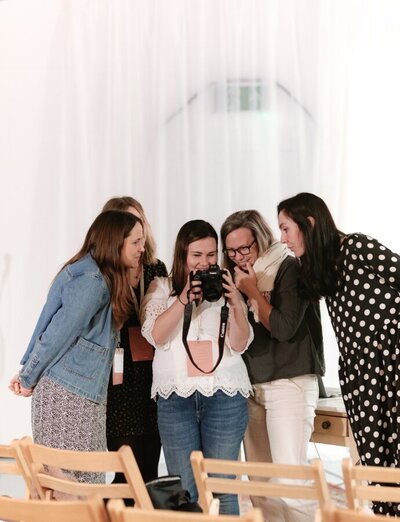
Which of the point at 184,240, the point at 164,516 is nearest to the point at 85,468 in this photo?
the point at 164,516

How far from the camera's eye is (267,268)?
355 centimetres

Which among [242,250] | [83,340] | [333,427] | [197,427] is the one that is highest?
[242,250]

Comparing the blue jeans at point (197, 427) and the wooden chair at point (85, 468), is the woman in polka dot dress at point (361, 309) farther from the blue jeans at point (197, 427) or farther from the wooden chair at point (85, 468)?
the wooden chair at point (85, 468)

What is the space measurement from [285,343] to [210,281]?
18.0 inches

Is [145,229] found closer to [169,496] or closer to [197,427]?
[197,427]

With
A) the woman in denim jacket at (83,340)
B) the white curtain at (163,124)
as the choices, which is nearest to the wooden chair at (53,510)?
the woman in denim jacket at (83,340)

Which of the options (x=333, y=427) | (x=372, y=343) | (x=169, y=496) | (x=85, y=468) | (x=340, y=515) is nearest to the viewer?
(x=340, y=515)

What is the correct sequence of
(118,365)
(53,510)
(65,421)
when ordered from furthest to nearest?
(118,365) → (65,421) → (53,510)

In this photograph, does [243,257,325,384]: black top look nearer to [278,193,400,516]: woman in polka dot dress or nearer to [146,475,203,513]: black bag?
[278,193,400,516]: woman in polka dot dress

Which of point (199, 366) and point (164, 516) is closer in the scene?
point (164, 516)

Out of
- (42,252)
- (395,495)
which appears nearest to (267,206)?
(42,252)

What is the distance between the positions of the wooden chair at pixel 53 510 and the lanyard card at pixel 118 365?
1.35m

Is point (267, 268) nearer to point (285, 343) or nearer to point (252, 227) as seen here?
point (252, 227)

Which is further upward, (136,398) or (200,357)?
(200,357)
